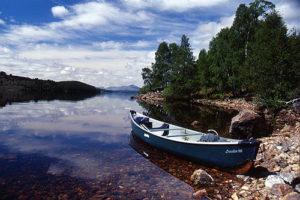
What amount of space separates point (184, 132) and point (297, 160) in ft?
23.1

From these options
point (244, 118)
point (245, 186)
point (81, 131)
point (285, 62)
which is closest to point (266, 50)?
point (285, 62)

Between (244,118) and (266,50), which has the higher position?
(266,50)

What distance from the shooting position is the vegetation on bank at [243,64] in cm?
2502

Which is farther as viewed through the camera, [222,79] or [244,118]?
[222,79]

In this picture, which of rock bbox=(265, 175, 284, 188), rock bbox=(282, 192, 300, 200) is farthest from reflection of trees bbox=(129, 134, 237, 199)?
rock bbox=(282, 192, 300, 200)

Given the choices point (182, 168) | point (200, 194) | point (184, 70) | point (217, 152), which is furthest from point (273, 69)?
point (184, 70)

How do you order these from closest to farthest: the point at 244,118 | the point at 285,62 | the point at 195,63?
the point at 244,118 < the point at 285,62 < the point at 195,63

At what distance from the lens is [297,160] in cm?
820

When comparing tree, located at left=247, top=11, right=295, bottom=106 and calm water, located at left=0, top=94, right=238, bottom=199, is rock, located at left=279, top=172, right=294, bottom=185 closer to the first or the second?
calm water, located at left=0, top=94, right=238, bottom=199

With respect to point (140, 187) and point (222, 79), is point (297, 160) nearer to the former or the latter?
point (140, 187)

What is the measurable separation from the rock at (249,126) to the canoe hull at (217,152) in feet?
25.2

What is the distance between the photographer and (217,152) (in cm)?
920

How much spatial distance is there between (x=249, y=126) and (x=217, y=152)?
8343 millimetres

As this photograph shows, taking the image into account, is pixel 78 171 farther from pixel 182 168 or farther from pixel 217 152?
pixel 217 152
